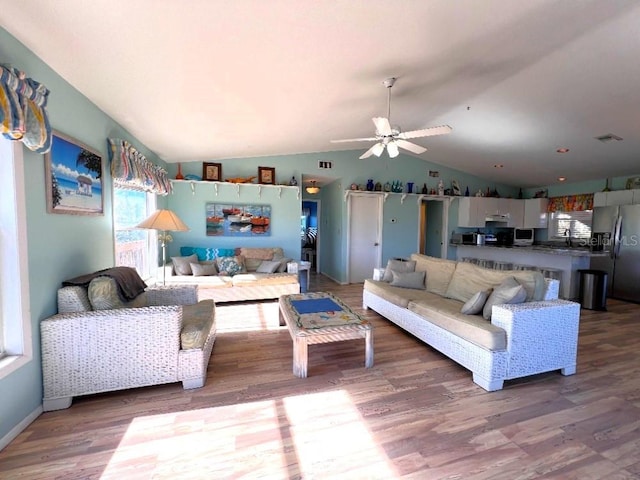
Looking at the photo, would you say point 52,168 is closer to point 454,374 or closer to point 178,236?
point 178,236

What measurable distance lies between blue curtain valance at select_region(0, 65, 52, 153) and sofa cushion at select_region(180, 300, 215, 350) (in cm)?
150

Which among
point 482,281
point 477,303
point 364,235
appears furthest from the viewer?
point 364,235

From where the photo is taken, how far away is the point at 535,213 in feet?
22.2

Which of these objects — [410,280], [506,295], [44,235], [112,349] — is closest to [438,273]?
[410,280]

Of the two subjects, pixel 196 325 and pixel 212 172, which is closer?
pixel 196 325

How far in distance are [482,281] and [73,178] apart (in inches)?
152

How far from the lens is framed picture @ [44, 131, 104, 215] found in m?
2.03

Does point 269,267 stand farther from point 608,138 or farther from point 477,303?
point 608,138

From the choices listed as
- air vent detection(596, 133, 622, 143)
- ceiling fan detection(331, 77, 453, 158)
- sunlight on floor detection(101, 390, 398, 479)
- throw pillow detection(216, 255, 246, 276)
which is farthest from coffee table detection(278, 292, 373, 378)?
air vent detection(596, 133, 622, 143)

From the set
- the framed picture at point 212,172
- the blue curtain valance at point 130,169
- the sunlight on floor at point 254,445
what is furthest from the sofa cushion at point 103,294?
the framed picture at point 212,172

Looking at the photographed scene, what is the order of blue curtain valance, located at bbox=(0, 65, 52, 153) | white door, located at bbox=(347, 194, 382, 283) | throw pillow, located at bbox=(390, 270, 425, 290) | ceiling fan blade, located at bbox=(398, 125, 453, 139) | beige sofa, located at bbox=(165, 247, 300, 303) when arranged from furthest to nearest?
white door, located at bbox=(347, 194, 382, 283)
beige sofa, located at bbox=(165, 247, 300, 303)
throw pillow, located at bbox=(390, 270, 425, 290)
ceiling fan blade, located at bbox=(398, 125, 453, 139)
blue curtain valance, located at bbox=(0, 65, 52, 153)

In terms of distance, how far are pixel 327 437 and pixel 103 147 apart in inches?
125

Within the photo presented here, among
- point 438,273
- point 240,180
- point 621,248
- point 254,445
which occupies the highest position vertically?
point 240,180

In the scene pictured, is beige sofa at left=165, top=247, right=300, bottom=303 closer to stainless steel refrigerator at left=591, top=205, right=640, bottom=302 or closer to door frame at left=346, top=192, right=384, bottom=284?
door frame at left=346, top=192, right=384, bottom=284
